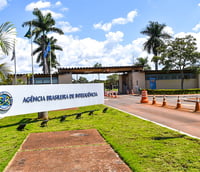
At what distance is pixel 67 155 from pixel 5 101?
5547mm

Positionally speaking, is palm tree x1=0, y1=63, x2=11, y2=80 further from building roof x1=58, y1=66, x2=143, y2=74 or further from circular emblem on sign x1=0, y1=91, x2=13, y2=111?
building roof x1=58, y1=66, x2=143, y2=74

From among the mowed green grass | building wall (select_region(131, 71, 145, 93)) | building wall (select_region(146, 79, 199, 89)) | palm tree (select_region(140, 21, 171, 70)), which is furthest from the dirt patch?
palm tree (select_region(140, 21, 171, 70))

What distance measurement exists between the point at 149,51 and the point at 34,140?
53.5 metres

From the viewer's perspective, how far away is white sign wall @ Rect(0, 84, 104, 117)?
10.5 m

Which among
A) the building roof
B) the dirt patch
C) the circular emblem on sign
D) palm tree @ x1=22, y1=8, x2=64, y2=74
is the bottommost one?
the dirt patch

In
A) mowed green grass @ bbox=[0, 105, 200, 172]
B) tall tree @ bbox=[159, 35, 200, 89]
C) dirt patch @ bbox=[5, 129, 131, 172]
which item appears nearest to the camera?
mowed green grass @ bbox=[0, 105, 200, 172]

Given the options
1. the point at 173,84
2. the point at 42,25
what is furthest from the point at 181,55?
the point at 42,25

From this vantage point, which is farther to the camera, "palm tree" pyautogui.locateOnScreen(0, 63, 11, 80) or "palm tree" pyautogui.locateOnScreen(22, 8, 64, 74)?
"palm tree" pyautogui.locateOnScreen(22, 8, 64, 74)

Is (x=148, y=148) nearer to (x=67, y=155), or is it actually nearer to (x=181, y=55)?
(x=67, y=155)

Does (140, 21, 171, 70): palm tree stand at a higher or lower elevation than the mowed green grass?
higher

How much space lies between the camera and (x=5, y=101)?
33.9ft

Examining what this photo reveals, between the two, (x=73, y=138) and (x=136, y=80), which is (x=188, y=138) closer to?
(x=73, y=138)

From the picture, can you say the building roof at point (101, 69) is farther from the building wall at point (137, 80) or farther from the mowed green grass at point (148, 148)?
the mowed green grass at point (148, 148)

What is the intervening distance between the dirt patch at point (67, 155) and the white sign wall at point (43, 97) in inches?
106
